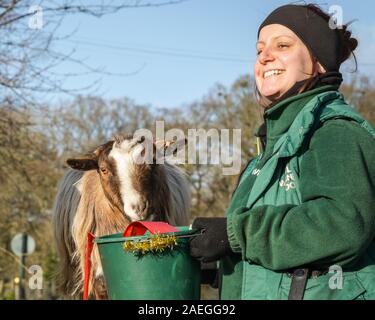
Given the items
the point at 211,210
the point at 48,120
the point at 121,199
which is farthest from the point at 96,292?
the point at 211,210

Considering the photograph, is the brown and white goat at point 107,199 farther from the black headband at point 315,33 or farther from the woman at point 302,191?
the black headband at point 315,33

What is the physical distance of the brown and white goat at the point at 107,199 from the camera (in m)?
5.44

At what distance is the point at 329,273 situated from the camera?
2445 mm

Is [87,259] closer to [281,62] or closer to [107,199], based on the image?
[281,62]

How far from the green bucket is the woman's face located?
709 millimetres

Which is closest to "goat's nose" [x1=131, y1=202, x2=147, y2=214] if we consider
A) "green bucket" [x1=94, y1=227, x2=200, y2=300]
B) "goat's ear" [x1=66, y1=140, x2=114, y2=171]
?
"goat's ear" [x1=66, y1=140, x2=114, y2=171]

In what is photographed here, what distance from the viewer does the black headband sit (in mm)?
2834

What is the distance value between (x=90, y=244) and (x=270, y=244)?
4.45 ft

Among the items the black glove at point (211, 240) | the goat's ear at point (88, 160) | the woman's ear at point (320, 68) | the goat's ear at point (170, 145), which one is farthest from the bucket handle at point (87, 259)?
the goat's ear at point (170, 145)

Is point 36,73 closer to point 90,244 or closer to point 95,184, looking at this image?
point 95,184

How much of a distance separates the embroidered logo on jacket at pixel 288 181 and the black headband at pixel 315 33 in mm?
547

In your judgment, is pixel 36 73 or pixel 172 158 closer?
pixel 172 158

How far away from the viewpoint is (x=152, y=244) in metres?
2.82

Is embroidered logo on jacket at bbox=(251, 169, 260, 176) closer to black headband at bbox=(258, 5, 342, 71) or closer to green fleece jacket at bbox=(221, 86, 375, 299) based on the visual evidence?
green fleece jacket at bbox=(221, 86, 375, 299)
